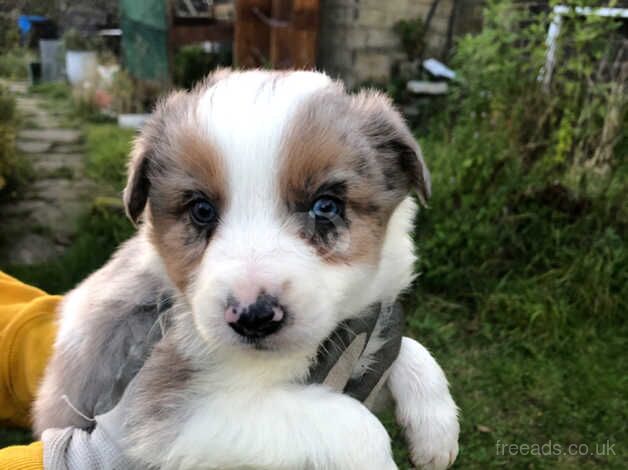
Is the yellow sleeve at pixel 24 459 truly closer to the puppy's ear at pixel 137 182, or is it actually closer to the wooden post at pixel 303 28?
the puppy's ear at pixel 137 182

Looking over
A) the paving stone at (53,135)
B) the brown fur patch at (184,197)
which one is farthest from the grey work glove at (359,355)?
the paving stone at (53,135)

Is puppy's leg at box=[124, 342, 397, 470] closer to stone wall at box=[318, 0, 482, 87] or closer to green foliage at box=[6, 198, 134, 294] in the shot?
green foliage at box=[6, 198, 134, 294]

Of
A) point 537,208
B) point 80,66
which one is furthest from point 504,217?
point 80,66

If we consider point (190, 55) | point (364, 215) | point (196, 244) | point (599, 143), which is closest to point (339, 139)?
point (364, 215)

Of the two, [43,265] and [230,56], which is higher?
[230,56]

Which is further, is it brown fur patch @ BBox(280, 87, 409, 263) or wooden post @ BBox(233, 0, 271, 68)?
wooden post @ BBox(233, 0, 271, 68)

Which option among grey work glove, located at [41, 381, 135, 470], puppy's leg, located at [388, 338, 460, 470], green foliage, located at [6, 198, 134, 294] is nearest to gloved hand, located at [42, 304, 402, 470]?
grey work glove, located at [41, 381, 135, 470]

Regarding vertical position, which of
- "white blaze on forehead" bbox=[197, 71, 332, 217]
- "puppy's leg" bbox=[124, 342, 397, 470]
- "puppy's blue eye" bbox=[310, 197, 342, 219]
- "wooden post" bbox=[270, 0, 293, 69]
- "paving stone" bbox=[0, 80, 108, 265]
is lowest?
"paving stone" bbox=[0, 80, 108, 265]

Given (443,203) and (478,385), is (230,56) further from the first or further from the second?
(478,385)
